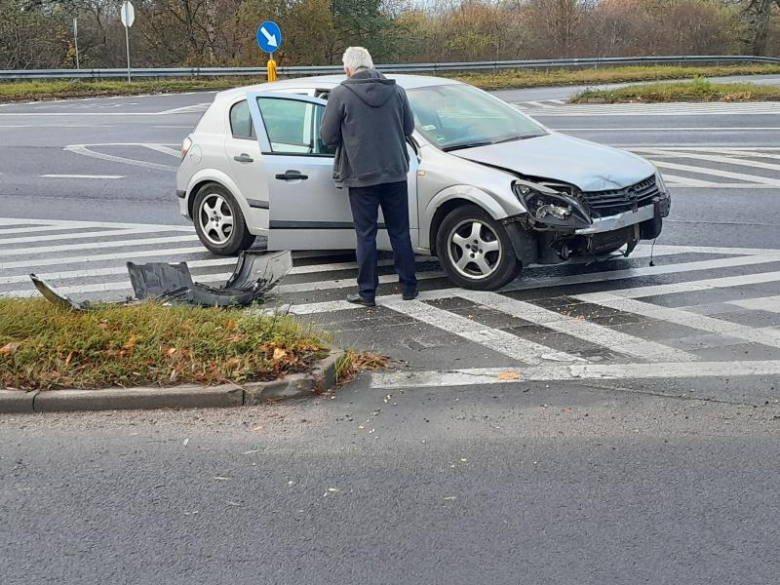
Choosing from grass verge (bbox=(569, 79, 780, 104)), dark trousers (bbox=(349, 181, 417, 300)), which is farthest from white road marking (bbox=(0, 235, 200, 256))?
grass verge (bbox=(569, 79, 780, 104))

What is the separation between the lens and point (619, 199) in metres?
7.68

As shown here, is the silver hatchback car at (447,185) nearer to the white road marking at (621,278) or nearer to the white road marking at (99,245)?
the white road marking at (621,278)

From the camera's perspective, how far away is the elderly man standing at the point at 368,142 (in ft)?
23.8

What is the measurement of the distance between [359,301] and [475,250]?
1.01 metres

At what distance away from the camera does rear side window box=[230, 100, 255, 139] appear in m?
9.09

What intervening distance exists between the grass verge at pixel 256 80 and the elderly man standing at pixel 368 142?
23767 mm

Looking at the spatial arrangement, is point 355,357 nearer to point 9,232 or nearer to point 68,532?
point 68,532

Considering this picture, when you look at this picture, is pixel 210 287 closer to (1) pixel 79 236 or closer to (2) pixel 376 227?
(2) pixel 376 227

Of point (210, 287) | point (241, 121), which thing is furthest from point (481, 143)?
point (210, 287)

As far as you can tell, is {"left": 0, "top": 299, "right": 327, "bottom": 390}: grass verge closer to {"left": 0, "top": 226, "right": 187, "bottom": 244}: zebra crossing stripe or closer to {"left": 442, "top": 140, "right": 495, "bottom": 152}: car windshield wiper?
{"left": 442, "top": 140, "right": 495, "bottom": 152}: car windshield wiper

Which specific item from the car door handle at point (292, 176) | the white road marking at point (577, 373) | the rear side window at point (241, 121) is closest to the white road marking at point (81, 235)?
the rear side window at point (241, 121)

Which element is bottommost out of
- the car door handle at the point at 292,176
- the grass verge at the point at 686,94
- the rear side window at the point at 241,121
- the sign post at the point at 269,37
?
the car door handle at the point at 292,176

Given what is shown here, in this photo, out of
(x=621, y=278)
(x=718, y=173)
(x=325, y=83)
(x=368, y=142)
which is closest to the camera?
(x=368, y=142)

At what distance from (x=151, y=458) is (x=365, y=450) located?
1076 millimetres
